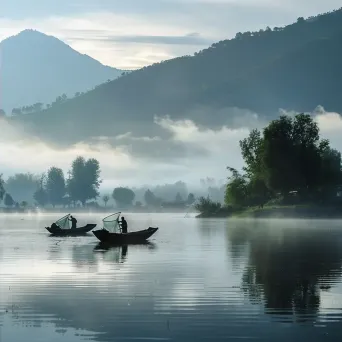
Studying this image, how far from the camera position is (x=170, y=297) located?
42.2 meters

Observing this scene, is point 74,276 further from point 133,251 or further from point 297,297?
point 133,251

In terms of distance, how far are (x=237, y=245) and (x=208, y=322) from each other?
58.5m

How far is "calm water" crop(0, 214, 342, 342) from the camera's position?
3212cm

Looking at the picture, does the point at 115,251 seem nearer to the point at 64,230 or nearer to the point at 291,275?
the point at 291,275

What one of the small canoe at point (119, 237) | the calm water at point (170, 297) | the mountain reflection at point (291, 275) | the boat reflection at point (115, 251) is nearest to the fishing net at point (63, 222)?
the small canoe at point (119, 237)

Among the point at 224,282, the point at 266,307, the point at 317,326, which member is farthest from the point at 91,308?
the point at 224,282

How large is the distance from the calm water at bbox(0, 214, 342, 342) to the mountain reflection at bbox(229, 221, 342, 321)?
0.05 meters

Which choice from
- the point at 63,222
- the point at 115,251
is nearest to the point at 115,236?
the point at 115,251

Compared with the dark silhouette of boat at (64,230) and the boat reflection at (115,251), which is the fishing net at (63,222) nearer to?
the dark silhouette of boat at (64,230)

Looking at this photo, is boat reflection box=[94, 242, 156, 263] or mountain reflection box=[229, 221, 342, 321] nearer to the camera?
mountain reflection box=[229, 221, 342, 321]

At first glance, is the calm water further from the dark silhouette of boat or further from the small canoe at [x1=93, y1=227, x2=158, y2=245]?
the dark silhouette of boat

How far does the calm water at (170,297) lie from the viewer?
3212cm

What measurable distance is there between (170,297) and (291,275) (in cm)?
1370

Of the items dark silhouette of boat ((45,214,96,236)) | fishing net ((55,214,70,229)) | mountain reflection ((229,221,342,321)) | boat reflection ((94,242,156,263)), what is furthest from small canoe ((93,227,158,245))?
fishing net ((55,214,70,229))
